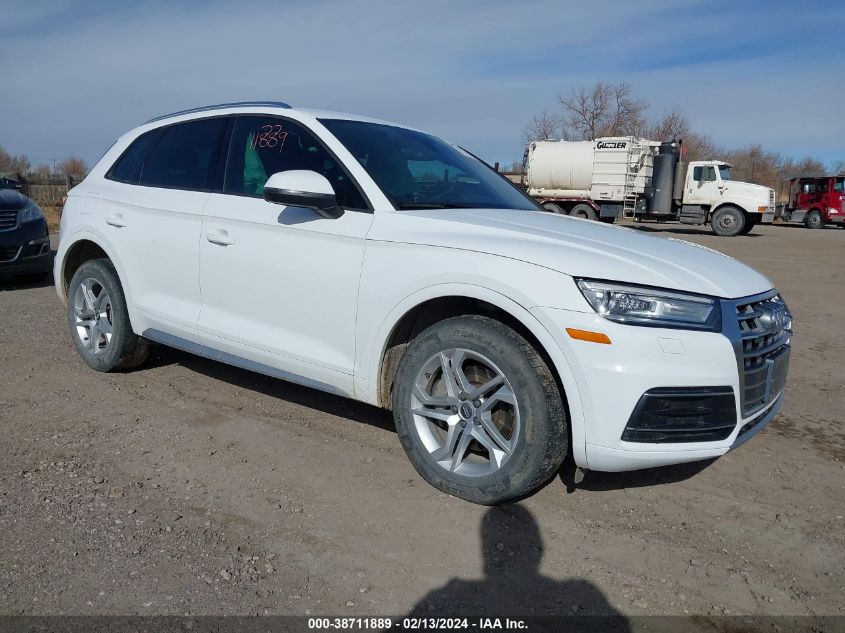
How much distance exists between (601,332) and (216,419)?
8.20 feet

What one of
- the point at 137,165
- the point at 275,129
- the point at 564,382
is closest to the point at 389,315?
the point at 564,382

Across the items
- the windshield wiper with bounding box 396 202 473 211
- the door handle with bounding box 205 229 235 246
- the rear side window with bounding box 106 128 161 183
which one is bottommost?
the door handle with bounding box 205 229 235 246

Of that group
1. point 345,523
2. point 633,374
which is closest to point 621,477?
point 633,374

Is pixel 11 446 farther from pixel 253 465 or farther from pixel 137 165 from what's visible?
pixel 137 165

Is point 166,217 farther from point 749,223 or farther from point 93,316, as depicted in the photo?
point 749,223

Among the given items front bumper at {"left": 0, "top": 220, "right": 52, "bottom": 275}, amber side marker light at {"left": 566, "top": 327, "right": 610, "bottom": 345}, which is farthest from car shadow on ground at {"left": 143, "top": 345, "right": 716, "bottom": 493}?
front bumper at {"left": 0, "top": 220, "right": 52, "bottom": 275}

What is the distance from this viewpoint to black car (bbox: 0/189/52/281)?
8.55 meters

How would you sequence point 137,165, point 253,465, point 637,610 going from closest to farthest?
point 637,610 → point 253,465 → point 137,165

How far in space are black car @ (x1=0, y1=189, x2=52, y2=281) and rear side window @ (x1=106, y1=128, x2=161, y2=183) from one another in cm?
457

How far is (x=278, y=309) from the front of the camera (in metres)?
3.68

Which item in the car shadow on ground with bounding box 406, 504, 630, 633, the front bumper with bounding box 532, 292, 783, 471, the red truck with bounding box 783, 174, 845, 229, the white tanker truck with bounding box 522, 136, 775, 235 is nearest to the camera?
the car shadow on ground with bounding box 406, 504, 630, 633

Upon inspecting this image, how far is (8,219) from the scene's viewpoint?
340 inches

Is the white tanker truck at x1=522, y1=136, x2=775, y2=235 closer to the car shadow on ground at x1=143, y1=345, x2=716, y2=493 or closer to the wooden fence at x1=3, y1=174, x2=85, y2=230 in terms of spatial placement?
the wooden fence at x1=3, y1=174, x2=85, y2=230

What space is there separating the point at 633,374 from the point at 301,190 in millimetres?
1721
